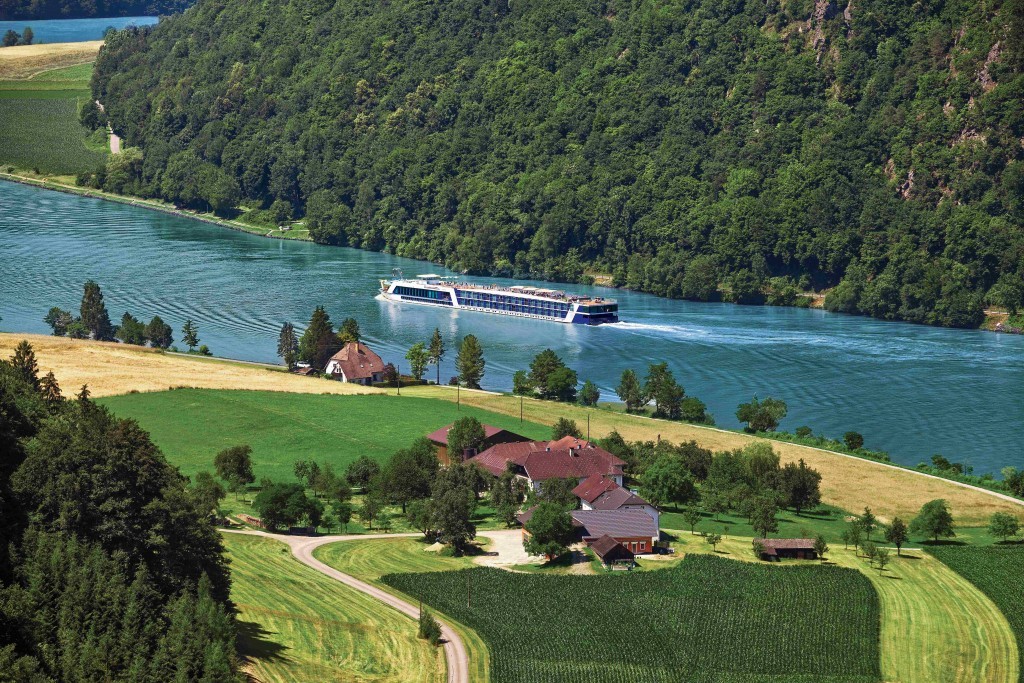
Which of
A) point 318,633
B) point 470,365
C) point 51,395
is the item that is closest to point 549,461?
point 51,395

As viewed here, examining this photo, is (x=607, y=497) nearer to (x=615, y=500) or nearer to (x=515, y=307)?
(x=615, y=500)

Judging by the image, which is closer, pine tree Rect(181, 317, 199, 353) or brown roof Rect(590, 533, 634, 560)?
brown roof Rect(590, 533, 634, 560)

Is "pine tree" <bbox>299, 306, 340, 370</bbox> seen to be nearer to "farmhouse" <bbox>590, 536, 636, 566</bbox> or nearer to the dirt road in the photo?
the dirt road

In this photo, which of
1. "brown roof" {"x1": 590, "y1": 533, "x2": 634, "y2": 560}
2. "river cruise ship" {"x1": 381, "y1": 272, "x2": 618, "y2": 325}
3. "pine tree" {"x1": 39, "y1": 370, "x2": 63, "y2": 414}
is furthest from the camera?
"river cruise ship" {"x1": 381, "y1": 272, "x2": 618, "y2": 325}

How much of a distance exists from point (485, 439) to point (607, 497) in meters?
12.6

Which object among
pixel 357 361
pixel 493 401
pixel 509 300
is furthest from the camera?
pixel 509 300

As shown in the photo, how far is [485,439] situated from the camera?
99312 mm

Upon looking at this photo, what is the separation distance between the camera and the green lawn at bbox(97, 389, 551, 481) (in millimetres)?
98188

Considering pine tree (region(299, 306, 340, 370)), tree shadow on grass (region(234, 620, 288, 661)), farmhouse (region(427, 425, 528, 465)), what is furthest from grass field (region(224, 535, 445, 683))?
pine tree (region(299, 306, 340, 370))

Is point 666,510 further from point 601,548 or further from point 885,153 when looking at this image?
point 885,153

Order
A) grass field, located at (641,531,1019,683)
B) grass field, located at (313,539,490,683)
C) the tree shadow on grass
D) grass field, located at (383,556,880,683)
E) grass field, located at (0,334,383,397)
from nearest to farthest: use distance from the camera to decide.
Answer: the tree shadow on grass
grass field, located at (383,556,880,683)
grass field, located at (641,531,1019,683)
grass field, located at (313,539,490,683)
grass field, located at (0,334,383,397)

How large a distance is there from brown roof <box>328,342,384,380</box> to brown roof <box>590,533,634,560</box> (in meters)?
45.0

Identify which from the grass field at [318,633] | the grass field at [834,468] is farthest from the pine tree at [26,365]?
the grass field at [834,468]

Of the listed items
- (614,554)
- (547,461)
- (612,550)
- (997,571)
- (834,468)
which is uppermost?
(547,461)
